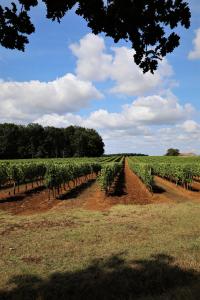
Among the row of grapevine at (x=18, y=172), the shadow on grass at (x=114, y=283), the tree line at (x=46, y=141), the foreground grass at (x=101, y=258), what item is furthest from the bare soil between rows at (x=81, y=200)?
the tree line at (x=46, y=141)

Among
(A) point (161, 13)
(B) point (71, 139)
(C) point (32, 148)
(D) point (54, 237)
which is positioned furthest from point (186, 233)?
(B) point (71, 139)

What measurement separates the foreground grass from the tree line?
10231 cm

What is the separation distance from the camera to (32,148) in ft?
411

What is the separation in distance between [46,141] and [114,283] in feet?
415

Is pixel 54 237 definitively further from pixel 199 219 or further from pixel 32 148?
pixel 32 148

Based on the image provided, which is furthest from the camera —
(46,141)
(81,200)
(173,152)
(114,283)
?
(173,152)

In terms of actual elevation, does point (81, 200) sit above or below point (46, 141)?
below

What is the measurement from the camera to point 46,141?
13300 centimetres

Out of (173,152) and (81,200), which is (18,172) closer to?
(81,200)

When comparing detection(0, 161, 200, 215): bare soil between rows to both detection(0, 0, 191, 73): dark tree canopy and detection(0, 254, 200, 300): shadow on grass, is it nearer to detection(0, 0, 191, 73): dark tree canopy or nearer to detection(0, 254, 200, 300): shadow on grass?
detection(0, 254, 200, 300): shadow on grass

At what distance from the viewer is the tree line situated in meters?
118

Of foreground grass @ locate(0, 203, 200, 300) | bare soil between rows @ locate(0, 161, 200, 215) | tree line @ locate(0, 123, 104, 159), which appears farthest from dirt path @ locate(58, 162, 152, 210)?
tree line @ locate(0, 123, 104, 159)

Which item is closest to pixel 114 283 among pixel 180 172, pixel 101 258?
pixel 101 258

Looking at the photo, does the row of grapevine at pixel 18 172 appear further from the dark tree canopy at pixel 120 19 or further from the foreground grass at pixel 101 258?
the dark tree canopy at pixel 120 19
